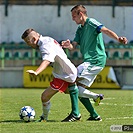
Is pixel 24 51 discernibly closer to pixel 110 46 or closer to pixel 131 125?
pixel 110 46

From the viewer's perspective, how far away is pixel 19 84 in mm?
25078

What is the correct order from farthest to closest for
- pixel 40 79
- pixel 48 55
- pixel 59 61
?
1. pixel 40 79
2. pixel 59 61
3. pixel 48 55

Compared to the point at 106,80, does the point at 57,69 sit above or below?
above

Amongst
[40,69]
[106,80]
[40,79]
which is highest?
[40,69]

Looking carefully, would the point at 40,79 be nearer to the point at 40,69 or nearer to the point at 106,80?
the point at 106,80

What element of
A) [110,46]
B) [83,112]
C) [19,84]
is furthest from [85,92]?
[110,46]

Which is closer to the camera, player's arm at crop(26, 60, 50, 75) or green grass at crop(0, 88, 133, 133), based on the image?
green grass at crop(0, 88, 133, 133)

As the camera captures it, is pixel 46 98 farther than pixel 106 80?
No

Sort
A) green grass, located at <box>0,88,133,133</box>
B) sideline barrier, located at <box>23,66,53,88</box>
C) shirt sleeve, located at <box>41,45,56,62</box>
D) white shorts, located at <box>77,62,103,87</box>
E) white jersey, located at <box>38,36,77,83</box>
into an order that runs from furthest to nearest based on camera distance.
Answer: sideline barrier, located at <box>23,66,53,88</box> → white shorts, located at <box>77,62,103,87</box> → white jersey, located at <box>38,36,77,83</box> → shirt sleeve, located at <box>41,45,56,62</box> → green grass, located at <box>0,88,133,133</box>

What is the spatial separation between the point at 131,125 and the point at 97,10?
71.0ft

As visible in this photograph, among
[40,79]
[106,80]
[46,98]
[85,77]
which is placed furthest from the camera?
[40,79]

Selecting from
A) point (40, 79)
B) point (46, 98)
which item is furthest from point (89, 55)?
point (40, 79)

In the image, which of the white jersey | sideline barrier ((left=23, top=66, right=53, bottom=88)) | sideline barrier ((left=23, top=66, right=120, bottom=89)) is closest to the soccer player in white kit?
the white jersey

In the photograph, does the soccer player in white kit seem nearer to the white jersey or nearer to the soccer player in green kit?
the white jersey
